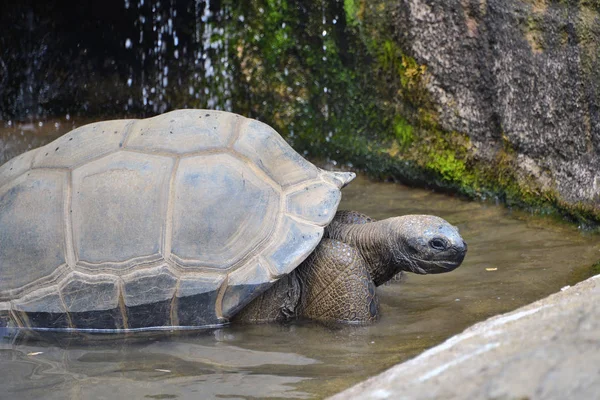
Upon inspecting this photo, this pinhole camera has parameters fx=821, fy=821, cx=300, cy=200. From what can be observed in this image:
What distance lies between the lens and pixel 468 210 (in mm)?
Answer: 6145

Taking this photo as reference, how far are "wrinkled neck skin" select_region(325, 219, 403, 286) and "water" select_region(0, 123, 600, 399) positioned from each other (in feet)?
0.63

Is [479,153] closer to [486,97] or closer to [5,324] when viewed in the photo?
[486,97]

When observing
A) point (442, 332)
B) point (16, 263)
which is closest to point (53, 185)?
point (16, 263)

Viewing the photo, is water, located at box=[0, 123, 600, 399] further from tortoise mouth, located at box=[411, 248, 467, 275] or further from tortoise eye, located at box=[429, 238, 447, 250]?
tortoise eye, located at box=[429, 238, 447, 250]

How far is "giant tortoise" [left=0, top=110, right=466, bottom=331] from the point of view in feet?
13.5

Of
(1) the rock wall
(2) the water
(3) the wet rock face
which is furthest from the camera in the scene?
(1) the rock wall

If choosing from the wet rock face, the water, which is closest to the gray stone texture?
the water

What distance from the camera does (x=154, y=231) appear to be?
4156mm

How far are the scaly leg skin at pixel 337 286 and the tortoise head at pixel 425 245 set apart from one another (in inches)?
9.2

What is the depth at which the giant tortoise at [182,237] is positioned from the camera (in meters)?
4.13

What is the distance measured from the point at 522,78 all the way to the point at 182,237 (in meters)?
3.03

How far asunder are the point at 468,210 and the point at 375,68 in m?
1.60

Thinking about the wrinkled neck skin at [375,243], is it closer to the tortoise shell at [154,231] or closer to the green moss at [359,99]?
the tortoise shell at [154,231]

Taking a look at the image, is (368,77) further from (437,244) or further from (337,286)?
(337,286)
